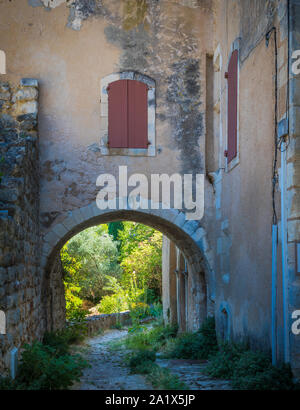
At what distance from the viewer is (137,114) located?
9.04 meters

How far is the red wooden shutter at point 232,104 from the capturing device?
25.3 ft

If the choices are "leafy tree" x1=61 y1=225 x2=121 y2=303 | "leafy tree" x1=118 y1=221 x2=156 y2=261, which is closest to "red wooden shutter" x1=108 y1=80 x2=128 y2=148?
"leafy tree" x1=61 y1=225 x2=121 y2=303

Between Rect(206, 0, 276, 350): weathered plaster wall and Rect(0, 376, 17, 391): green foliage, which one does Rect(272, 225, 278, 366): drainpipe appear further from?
Rect(0, 376, 17, 391): green foliage

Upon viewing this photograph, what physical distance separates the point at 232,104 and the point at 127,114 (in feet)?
6.58

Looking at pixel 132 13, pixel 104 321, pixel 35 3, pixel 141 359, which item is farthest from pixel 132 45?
pixel 104 321

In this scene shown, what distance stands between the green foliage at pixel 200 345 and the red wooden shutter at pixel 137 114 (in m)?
3.41

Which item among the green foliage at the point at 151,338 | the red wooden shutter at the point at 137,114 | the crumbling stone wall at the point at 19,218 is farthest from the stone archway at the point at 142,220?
the green foliage at the point at 151,338

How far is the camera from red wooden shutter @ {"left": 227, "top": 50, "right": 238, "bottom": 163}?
7703 mm

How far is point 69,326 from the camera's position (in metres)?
12.3

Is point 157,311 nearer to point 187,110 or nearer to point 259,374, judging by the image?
point 187,110
